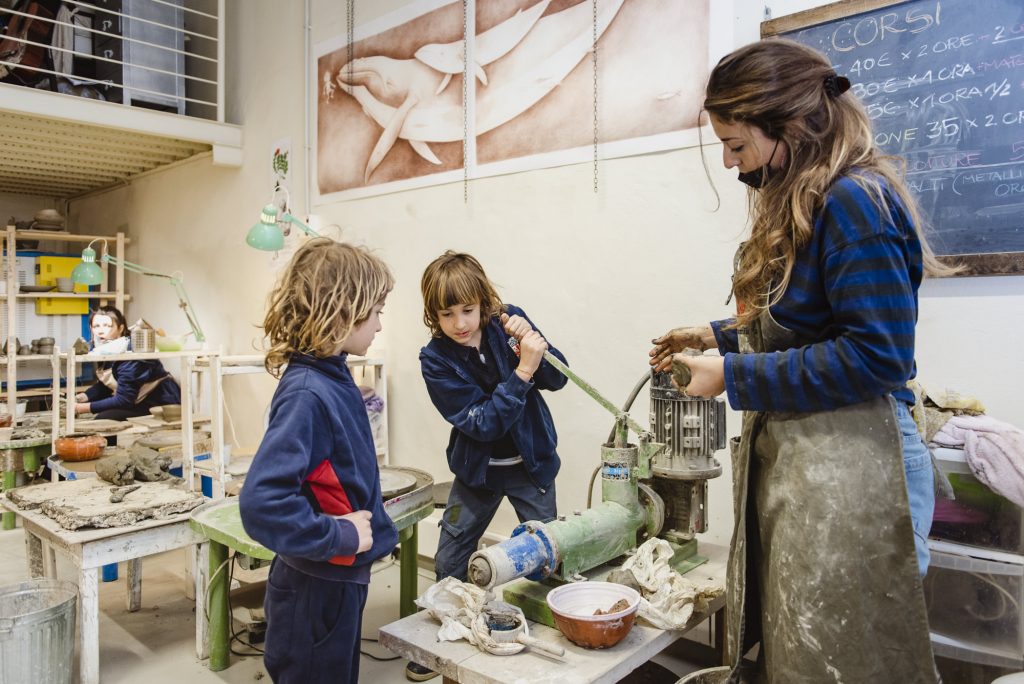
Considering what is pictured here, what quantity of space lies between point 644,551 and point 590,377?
1.18 m

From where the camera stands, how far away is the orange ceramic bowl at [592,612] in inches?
60.6

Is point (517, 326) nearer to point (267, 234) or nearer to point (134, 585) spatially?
point (267, 234)

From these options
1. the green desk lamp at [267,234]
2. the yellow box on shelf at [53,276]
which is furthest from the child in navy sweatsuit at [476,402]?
the yellow box on shelf at [53,276]

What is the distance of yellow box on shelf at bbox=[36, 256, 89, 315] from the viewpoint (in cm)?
602

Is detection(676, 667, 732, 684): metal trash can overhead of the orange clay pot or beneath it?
beneath

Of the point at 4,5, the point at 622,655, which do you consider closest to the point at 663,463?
the point at 622,655

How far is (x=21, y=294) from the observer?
227 inches

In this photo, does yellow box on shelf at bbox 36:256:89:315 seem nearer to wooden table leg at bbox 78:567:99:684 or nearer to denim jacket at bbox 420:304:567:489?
wooden table leg at bbox 78:567:99:684

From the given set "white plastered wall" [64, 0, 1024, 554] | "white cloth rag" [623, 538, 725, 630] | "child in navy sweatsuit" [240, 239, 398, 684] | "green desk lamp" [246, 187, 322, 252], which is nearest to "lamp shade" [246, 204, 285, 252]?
"green desk lamp" [246, 187, 322, 252]

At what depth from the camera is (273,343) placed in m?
1.54

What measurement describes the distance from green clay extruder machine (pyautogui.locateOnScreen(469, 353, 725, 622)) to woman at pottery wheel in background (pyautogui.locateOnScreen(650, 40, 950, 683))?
553 millimetres

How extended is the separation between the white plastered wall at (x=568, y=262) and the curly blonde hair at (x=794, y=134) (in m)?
1.09

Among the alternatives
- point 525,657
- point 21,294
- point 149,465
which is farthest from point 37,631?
point 21,294

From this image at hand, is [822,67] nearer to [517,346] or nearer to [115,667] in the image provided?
[517,346]
